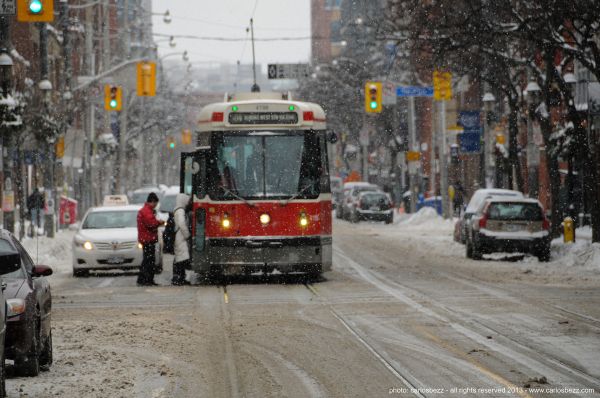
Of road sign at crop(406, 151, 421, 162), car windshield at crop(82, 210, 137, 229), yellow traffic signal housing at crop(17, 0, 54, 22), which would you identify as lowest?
car windshield at crop(82, 210, 137, 229)

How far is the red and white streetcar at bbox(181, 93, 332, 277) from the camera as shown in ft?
78.4

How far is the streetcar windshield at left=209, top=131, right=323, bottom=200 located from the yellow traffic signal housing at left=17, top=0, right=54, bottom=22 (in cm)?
416

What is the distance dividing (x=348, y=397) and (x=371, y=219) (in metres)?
53.1

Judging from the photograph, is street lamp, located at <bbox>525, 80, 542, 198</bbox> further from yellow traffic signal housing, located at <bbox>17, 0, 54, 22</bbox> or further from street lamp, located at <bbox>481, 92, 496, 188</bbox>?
yellow traffic signal housing, located at <bbox>17, 0, 54, 22</bbox>

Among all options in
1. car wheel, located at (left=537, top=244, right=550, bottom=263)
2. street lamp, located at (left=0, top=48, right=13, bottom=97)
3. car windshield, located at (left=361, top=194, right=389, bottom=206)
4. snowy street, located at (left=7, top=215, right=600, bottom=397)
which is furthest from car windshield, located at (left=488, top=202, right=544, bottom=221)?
car windshield, located at (left=361, top=194, right=389, bottom=206)

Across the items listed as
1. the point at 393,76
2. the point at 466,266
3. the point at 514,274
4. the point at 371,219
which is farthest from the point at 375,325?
the point at 393,76

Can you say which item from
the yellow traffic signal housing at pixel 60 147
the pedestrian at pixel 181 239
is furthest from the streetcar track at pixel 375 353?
the yellow traffic signal housing at pixel 60 147

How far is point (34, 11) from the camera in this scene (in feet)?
81.4

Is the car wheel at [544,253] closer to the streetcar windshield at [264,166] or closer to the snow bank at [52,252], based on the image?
the streetcar windshield at [264,166]

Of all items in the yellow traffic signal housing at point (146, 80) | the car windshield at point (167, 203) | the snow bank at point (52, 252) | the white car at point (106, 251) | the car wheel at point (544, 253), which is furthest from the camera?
the yellow traffic signal housing at point (146, 80)

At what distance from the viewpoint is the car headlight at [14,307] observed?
11.2 metres

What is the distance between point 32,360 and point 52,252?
2344 centimetres

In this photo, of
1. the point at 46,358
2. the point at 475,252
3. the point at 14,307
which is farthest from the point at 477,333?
the point at 475,252

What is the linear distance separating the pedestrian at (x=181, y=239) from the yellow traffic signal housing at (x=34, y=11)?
4.30 meters
